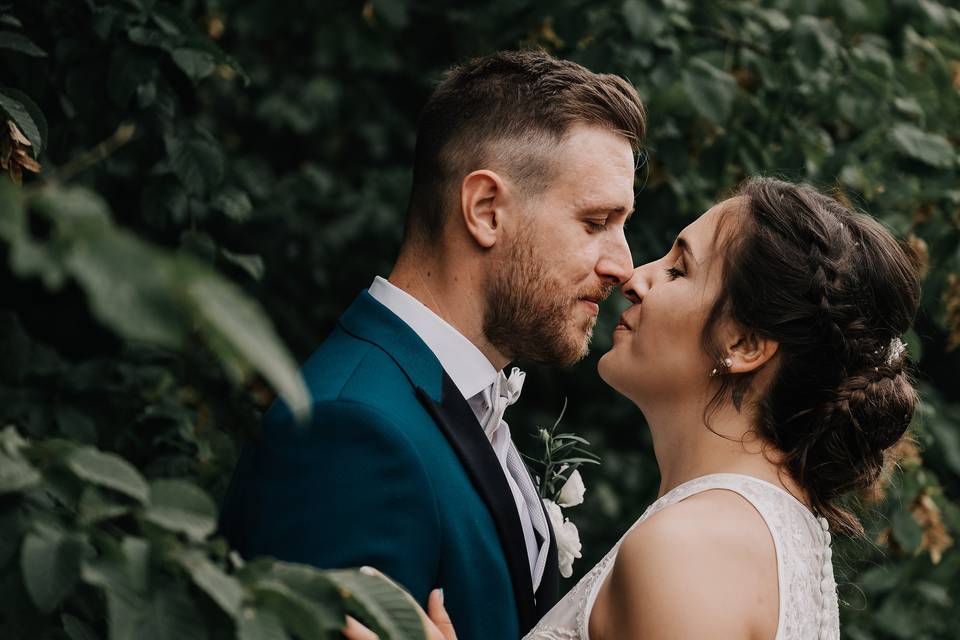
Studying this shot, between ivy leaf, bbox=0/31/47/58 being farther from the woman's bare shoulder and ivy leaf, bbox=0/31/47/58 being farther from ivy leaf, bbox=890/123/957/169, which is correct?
ivy leaf, bbox=890/123/957/169

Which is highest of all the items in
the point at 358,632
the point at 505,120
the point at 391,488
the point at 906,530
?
the point at 505,120

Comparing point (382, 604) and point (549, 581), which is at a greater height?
point (382, 604)

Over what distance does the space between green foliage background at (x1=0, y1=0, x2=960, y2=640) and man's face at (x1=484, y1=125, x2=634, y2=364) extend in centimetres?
79

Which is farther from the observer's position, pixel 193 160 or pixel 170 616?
pixel 193 160

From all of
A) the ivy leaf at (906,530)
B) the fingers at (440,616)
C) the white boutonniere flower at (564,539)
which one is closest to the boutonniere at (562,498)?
the white boutonniere flower at (564,539)

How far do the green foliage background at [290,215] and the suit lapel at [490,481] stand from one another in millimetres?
550

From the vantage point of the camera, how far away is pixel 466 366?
2.50 metres

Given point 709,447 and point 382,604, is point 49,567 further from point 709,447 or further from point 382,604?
point 709,447

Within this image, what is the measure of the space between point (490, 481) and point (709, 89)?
174cm

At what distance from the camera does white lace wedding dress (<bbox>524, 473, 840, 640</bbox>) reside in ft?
7.00

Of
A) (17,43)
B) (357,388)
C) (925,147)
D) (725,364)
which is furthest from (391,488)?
(925,147)

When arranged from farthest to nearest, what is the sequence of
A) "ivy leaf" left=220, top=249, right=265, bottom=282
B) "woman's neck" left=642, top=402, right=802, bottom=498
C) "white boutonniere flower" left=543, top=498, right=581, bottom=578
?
"ivy leaf" left=220, top=249, right=265, bottom=282, "white boutonniere flower" left=543, top=498, right=581, bottom=578, "woman's neck" left=642, top=402, right=802, bottom=498

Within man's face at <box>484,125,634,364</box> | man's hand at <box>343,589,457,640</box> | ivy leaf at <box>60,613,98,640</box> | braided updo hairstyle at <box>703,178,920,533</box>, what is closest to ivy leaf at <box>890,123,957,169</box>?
braided updo hairstyle at <box>703,178,920,533</box>

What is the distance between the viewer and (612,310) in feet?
12.8
